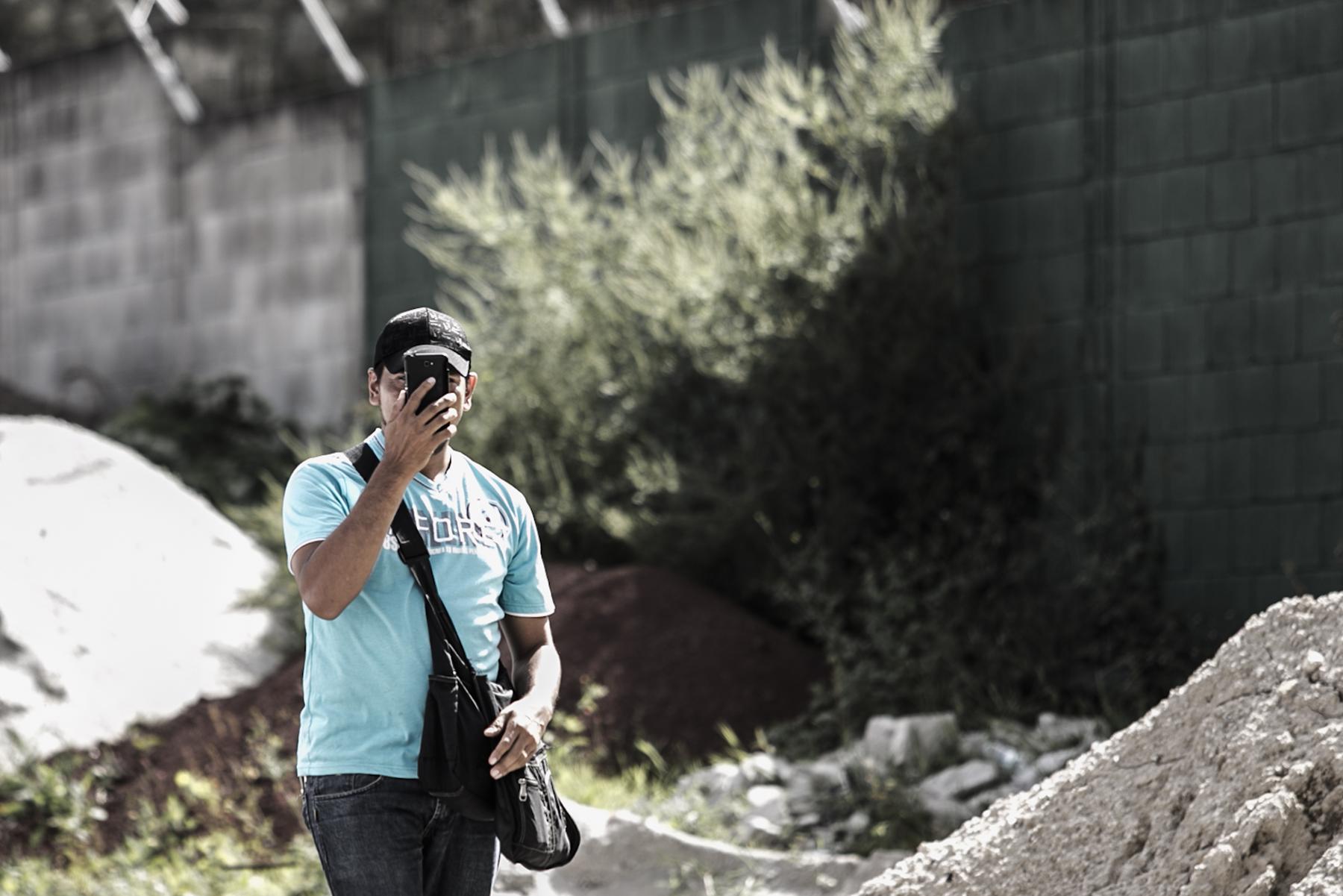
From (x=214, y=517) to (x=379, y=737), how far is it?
6.69 meters

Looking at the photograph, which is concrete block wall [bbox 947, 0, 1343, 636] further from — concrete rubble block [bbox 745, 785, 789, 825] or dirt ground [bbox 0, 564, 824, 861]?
concrete rubble block [bbox 745, 785, 789, 825]

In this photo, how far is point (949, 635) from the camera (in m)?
7.88

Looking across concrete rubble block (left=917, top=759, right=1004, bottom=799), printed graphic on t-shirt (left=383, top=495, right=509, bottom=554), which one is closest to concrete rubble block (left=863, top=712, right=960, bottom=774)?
concrete rubble block (left=917, top=759, right=1004, bottom=799)

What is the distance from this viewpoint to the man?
10.7 ft

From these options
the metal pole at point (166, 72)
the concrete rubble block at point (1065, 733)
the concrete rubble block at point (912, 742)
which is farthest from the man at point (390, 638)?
the metal pole at point (166, 72)

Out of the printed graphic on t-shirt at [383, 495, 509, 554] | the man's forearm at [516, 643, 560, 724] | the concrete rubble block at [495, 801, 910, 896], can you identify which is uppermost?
the printed graphic on t-shirt at [383, 495, 509, 554]

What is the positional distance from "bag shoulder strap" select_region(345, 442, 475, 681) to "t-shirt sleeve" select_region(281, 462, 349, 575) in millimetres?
71

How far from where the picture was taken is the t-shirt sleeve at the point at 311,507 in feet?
10.9

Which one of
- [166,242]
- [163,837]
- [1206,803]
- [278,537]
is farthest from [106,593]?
[1206,803]

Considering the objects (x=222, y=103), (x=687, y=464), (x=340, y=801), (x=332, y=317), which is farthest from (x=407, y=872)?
(x=222, y=103)

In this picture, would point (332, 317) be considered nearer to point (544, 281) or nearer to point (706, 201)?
point (544, 281)

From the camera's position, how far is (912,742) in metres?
7.08

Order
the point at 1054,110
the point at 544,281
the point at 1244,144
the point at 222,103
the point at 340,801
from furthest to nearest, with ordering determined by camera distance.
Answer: the point at 222,103 < the point at 544,281 < the point at 1054,110 < the point at 1244,144 < the point at 340,801

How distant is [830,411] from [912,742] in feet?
6.92
